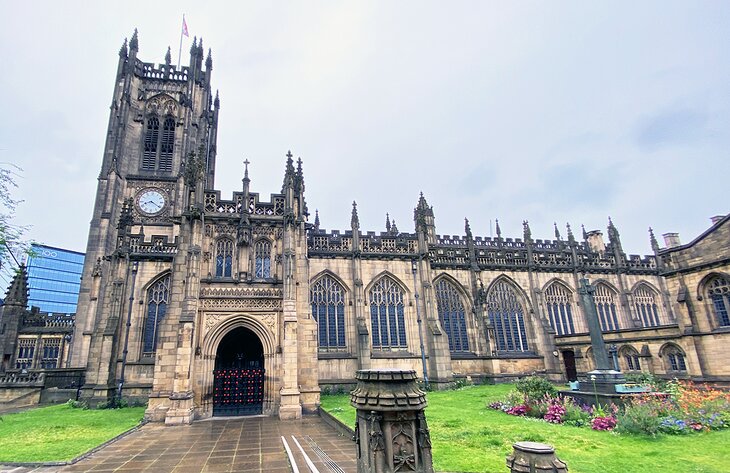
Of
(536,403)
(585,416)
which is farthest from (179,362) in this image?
(585,416)

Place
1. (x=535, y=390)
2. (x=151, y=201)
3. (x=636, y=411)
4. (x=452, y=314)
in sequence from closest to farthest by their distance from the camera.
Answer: (x=636, y=411), (x=535, y=390), (x=452, y=314), (x=151, y=201)

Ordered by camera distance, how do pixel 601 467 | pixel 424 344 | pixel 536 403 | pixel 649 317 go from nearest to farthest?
pixel 601 467 < pixel 536 403 < pixel 424 344 < pixel 649 317

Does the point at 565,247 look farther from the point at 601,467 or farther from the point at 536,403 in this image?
the point at 601,467

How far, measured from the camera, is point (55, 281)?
91.5m

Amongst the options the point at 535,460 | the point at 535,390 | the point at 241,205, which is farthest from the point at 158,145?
the point at 535,460

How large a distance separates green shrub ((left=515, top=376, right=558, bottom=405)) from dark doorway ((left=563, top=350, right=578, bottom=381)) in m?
15.1

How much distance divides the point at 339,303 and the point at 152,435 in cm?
1425

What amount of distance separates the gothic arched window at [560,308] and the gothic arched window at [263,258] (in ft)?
78.2

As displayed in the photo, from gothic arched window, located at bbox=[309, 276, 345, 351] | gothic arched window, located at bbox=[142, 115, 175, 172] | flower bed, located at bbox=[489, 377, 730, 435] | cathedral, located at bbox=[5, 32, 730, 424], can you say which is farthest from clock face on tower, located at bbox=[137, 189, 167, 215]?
flower bed, located at bbox=[489, 377, 730, 435]

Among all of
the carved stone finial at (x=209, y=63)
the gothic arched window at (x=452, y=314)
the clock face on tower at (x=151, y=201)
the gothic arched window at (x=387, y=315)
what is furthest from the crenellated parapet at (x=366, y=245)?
the carved stone finial at (x=209, y=63)

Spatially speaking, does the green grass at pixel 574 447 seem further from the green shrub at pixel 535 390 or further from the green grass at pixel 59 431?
the green grass at pixel 59 431

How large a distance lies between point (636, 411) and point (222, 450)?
12.7 metres

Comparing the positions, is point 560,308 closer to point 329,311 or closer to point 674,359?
point 674,359

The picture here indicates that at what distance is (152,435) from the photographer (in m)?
13.7
